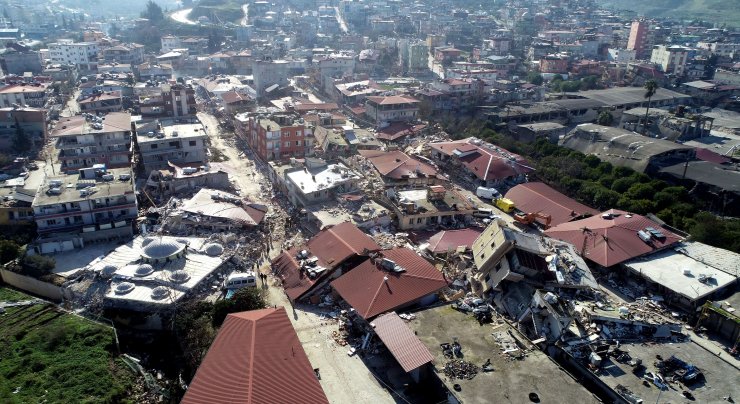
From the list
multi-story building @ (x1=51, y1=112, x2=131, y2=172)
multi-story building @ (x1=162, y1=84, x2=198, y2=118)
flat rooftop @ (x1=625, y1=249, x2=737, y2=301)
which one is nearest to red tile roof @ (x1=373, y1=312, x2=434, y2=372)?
flat rooftop @ (x1=625, y1=249, x2=737, y2=301)

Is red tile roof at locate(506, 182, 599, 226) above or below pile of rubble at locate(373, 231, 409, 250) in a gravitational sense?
above

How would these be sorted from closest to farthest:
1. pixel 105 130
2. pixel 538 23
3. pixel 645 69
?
pixel 105 130, pixel 645 69, pixel 538 23

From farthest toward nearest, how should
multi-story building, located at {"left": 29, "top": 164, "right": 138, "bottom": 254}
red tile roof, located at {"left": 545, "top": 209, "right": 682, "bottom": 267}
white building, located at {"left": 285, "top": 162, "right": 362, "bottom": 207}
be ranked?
white building, located at {"left": 285, "top": 162, "right": 362, "bottom": 207} < multi-story building, located at {"left": 29, "top": 164, "right": 138, "bottom": 254} < red tile roof, located at {"left": 545, "top": 209, "right": 682, "bottom": 267}

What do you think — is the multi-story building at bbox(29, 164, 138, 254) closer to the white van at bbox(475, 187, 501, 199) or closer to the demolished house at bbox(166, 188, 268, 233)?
the demolished house at bbox(166, 188, 268, 233)

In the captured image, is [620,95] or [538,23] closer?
→ [620,95]

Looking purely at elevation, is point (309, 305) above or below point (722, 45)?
below

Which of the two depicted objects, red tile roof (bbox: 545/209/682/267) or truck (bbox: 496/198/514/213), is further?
truck (bbox: 496/198/514/213)

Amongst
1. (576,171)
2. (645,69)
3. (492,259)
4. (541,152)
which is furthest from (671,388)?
(645,69)

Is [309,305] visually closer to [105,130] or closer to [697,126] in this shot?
[105,130]
